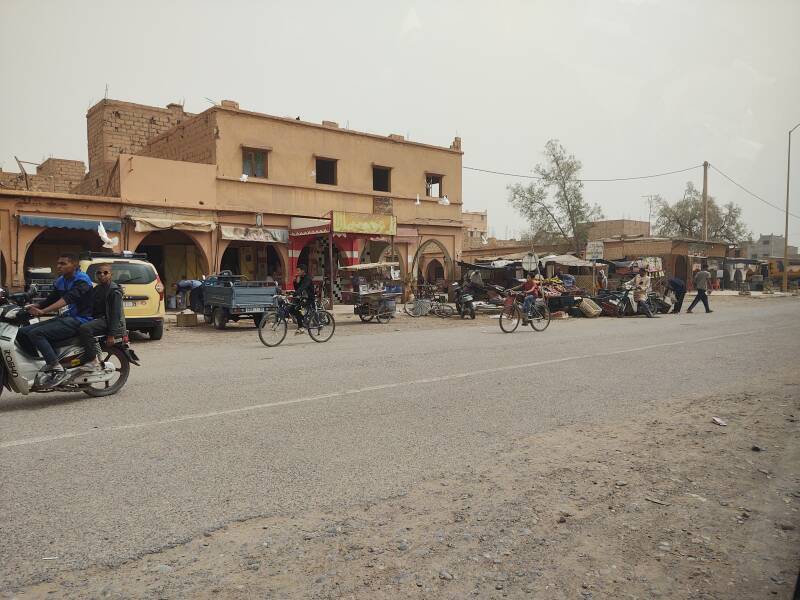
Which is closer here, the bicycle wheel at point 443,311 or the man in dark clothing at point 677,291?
the bicycle wheel at point 443,311

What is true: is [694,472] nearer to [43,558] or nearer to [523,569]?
[523,569]

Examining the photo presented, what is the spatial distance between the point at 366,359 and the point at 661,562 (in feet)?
23.8

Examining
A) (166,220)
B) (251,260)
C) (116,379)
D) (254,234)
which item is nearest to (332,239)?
(254,234)

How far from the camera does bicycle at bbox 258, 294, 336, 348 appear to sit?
12383 millimetres

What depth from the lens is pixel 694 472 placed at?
4.36 m

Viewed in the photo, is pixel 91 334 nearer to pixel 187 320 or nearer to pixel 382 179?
pixel 187 320

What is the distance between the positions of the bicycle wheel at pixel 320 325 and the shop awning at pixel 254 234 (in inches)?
421

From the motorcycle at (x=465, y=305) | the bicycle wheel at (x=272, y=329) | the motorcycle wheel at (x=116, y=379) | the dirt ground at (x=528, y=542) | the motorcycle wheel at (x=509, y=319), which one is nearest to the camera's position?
the dirt ground at (x=528, y=542)

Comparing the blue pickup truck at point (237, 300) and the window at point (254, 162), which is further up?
the window at point (254, 162)

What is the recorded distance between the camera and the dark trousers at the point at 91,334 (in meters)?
6.70

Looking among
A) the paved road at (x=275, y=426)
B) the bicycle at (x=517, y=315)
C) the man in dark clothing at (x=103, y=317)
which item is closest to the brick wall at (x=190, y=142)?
the bicycle at (x=517, y=315)

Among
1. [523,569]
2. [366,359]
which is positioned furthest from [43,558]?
[366,359]

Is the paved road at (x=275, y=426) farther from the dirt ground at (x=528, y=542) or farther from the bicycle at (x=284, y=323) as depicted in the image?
the bicycle at (x=284, y=323)

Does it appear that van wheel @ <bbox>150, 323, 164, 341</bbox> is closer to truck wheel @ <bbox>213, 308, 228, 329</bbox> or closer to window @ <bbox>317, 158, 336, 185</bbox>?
truck wheel @ <bbox>213, 308, 228, 329</bbox>
